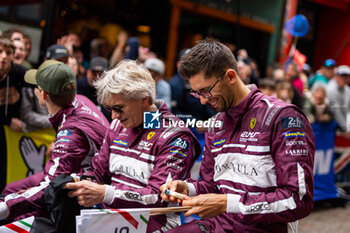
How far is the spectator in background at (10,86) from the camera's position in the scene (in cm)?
365

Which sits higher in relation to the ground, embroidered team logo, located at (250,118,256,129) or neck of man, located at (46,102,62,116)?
embroidered team logo, located at (250,118,256,129)

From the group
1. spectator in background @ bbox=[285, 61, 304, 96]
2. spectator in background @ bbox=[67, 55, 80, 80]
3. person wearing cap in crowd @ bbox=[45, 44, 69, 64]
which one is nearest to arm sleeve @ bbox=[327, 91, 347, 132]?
spectator in background @ bbox=[285, 61, 304, 96]

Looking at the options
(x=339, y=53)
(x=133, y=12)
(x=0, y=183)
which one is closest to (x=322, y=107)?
(x=339, y=53)

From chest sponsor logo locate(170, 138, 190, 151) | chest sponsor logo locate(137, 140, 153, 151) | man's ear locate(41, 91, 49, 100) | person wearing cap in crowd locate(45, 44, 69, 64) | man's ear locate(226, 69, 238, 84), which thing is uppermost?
man's ear locate(226, 69, 238, 84)

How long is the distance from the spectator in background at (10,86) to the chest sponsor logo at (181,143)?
7.02 ft

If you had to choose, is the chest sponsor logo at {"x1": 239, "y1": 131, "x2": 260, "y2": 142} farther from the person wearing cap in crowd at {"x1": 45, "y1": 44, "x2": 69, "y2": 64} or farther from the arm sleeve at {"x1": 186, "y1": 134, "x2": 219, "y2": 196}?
the person wearing cap in crowd at {"x1": 45, "y1": 44, "x2": 69, "y2": 64}

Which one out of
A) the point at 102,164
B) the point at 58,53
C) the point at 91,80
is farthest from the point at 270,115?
the point at 58,53

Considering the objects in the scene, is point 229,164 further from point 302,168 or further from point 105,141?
point 105,141

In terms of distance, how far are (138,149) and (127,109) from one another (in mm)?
255

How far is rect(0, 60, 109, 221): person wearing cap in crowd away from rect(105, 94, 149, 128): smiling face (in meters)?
0.38

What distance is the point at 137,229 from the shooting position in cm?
204

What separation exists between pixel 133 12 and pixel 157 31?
85 centimetres

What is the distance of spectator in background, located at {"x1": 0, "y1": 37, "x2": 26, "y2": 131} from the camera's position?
144 inches

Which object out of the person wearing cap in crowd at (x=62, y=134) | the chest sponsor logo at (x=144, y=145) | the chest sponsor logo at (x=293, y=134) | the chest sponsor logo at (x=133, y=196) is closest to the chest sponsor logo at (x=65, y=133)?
the person wearing cap in crowd at (x=62, y=134)
